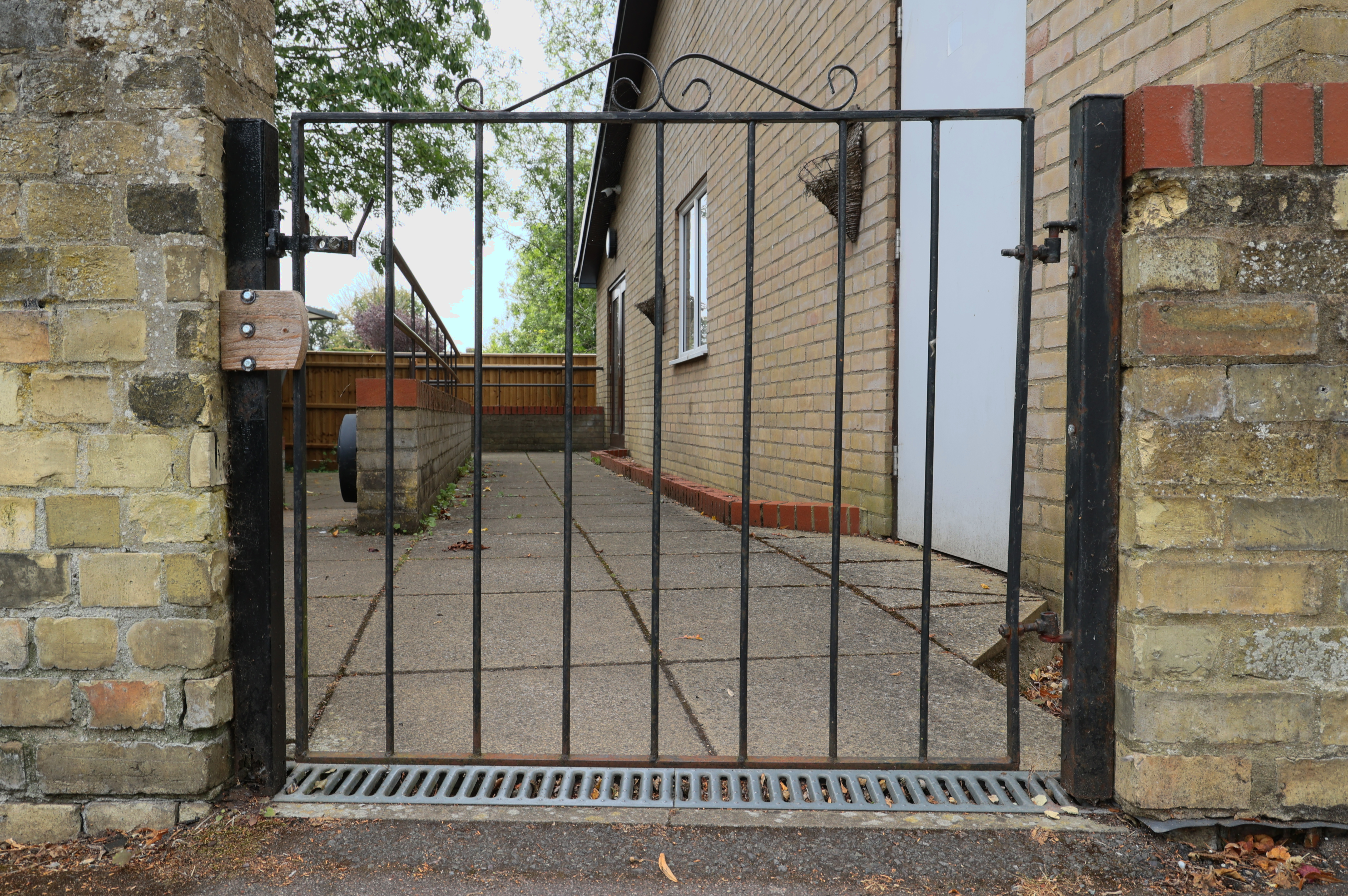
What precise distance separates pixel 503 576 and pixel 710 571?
3.24 feet

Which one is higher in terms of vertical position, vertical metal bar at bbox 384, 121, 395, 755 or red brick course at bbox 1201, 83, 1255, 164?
red brick course at bbox 1201, 83, 1255, 164

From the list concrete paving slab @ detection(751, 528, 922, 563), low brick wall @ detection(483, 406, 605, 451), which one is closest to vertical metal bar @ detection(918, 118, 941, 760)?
concrete paving slab @ detection(751, 528, 922, 563)

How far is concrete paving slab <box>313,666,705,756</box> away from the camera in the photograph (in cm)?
203

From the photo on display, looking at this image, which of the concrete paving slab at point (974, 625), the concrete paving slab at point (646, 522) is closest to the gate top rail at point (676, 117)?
the concrete paving slab at point (974, 625)

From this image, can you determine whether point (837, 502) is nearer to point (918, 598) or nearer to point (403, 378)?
point (918, 598)

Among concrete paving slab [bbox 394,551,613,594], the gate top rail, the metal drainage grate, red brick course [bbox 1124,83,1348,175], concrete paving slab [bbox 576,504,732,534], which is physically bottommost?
the metal drainage grate

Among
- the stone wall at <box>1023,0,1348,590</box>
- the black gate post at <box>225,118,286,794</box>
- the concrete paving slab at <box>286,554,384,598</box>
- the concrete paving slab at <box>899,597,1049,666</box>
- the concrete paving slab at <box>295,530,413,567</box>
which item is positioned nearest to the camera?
the black gate post at <box>225,118,286,794</box>

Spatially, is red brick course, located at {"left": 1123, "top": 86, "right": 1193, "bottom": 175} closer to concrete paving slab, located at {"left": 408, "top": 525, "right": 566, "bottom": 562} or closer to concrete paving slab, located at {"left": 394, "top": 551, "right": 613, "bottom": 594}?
concrete paving slab, located at {"left": 394, "top": 551, "right": 613, "bottom": 594}

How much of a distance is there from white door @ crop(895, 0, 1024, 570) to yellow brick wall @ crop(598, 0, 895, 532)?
0.12 m

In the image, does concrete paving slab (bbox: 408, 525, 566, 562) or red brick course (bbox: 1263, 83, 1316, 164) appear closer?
red brick course (bbox: 1263, 83, 1316, 164)

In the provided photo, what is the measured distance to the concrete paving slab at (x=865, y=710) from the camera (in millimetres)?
2025

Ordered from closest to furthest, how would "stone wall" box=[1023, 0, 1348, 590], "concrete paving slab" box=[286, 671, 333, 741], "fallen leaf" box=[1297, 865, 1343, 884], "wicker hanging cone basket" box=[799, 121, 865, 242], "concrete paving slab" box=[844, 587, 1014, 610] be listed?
"fallen leaf" box=[1297, 865, 1343, 884]
"stone wall" box=[1023, 0, 1348, 590]
"concrete paving slab" box=[286, 671, 333, 741]
"concrete paving slab" box=[844, 587, 1014, 610]
"wicker hanging cone basket" box=[799, 121, 865, 242]

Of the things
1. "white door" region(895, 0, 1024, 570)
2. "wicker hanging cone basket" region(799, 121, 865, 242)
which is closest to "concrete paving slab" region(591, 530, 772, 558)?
"white door" region(895, 0, 1024, 570)

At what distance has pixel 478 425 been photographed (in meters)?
1.95
